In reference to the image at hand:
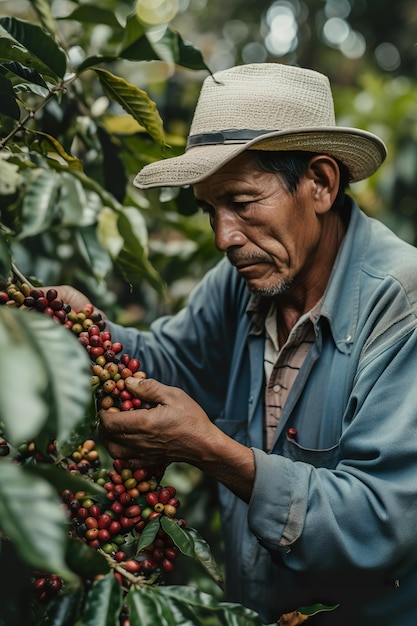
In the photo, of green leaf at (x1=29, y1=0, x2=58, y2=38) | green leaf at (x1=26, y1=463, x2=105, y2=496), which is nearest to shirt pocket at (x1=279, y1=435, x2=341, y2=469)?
green leaf at (x1=26, y1=463, x2=105, y2=496)

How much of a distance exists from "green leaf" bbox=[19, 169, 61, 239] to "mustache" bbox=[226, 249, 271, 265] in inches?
26.0

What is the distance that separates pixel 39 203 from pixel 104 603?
61 centimetres

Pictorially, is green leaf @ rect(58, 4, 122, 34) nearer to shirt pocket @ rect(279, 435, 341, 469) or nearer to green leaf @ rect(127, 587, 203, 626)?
shirt pocket @ rect(279, 435, 341, 469)

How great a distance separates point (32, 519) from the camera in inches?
28.5

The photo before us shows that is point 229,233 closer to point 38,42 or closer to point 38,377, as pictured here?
point 38,42

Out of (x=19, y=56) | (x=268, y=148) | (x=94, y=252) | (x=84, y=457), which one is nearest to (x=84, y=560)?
(x=84, y=457)

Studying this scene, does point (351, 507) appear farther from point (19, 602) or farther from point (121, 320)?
point (121, 320)

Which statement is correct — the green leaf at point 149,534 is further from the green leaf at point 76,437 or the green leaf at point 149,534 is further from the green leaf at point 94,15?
the green leaf at point 94,15

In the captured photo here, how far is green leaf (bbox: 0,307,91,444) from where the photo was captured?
69 cm

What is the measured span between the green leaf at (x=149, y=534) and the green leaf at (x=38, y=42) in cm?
87

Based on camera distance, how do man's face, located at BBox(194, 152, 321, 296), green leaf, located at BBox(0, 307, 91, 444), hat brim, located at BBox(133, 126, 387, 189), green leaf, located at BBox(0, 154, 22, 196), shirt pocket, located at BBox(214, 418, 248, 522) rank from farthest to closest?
1. shirt pocket, located at BBox(214, 418, 248, 522)
2. man's face, located at BBox(194, 152, 321, 296)
3. hat brim, located at BBox(133, 126, 387, 189)
4. green leaf, located at BBox(0, 154, 22, 196)
5. green leaf, located at BBox(0, 307, 91, 444)

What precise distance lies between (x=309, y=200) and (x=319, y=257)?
0.58 feet

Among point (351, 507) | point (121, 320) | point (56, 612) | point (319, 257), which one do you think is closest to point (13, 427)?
point (56, 612)

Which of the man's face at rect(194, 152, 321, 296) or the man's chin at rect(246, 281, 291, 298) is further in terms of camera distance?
the man's chin at rect(246, 281, 291, 298)
